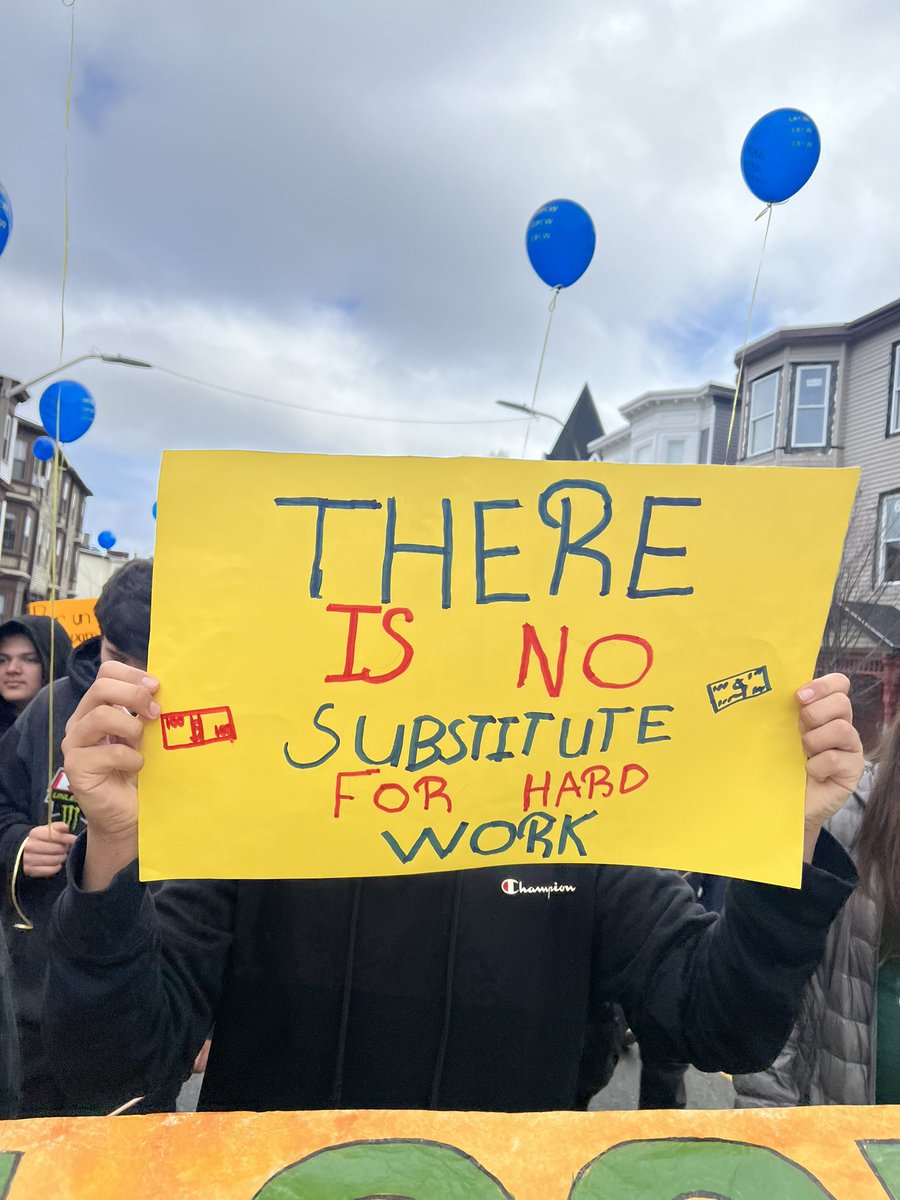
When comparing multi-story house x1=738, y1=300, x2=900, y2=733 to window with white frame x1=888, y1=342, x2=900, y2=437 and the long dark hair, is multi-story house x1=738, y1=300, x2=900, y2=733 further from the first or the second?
the long dark hair

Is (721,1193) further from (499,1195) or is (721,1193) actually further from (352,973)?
(352,973)

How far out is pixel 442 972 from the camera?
152 centimetres

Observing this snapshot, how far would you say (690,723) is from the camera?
133 centimetres

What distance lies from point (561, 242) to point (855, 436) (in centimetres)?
1616

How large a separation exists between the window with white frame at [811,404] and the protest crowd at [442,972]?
20.8 meters

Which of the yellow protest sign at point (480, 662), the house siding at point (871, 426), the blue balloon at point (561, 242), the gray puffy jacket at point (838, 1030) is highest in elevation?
the house siding at point (871, 426)

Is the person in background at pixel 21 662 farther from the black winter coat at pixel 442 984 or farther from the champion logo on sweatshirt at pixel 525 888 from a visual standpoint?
the champion logo on sweatshirt at pixel 525 888

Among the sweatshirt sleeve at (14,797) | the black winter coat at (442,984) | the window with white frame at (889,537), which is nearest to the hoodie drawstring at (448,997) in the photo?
the black winter coat at (442,984)

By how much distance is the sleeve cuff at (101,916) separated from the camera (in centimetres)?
124

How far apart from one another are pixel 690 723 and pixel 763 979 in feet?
1.42

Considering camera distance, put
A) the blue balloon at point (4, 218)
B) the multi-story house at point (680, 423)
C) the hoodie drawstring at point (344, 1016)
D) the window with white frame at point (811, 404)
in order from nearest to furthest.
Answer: the hoodie drawstring at point (344, 1016) < the blue balloon at point (4, 218) < the window with white frame at point (811, 404) < the multi-story house at point (680, 423)

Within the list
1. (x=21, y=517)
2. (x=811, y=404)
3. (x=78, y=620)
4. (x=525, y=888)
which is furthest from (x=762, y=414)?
(x=21, y=517)

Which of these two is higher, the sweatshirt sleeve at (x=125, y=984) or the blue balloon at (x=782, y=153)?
the blue balloon at (x=782, y=153)

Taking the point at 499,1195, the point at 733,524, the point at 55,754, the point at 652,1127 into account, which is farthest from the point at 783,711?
the point at 55,754
